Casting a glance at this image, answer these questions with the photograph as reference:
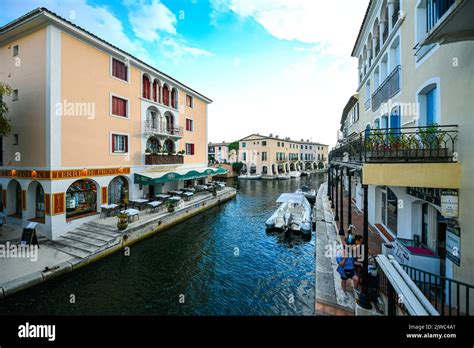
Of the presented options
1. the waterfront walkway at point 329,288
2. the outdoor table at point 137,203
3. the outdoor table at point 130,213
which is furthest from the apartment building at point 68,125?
the waterfront walkway at point 329,288

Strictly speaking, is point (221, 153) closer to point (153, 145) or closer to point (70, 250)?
point (153, 145)

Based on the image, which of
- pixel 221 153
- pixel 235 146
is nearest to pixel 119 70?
pixel 235 146

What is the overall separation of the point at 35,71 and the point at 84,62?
2.62 m

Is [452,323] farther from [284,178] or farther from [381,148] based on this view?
[284,178]

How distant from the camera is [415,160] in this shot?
19.4 feet

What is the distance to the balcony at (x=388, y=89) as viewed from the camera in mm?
9106

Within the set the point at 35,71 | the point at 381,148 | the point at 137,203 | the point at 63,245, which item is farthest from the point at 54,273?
the point at 381,148

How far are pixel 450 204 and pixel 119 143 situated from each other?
1860 cm

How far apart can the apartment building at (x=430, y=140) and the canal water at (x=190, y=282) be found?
176 inches

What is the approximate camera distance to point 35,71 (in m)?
→ 12.4

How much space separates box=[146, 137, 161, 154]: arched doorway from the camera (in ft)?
63.1

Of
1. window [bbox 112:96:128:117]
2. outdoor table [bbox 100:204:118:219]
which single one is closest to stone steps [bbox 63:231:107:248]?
outdoor table [bbox 100:204:118:219]

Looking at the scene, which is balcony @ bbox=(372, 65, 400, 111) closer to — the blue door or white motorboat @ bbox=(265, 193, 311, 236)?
the blue door

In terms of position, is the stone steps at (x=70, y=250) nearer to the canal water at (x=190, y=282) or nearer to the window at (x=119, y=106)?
the canal water at (x=190, y=282)
